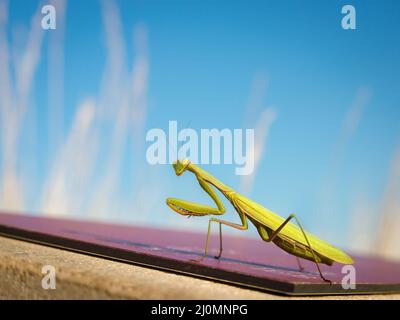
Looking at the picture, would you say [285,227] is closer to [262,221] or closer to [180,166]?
[262,221]

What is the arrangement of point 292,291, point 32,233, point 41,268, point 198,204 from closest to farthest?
point 292,291 → point 41,268 → point 198,204 → point 32,233

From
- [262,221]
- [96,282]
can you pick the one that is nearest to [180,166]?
[262,221]

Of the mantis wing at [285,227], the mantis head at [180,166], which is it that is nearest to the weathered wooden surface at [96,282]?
the mantis wing at [285,227]

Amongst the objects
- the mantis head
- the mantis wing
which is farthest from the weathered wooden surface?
the mantis head

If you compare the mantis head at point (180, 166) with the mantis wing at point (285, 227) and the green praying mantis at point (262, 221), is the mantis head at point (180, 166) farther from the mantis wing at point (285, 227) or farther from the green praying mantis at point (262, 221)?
the mantis wing at point (285, 227)
